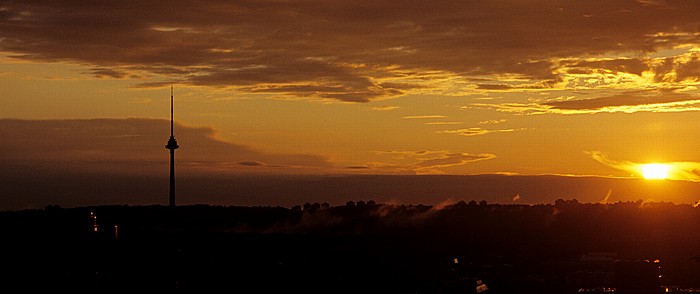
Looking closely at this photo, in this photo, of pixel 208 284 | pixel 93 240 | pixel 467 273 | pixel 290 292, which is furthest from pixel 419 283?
pixel 93 240

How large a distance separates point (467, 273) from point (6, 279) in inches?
1797

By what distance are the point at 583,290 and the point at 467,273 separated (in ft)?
72.1

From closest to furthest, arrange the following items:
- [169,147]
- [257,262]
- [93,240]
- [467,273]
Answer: [93,240], [467,273], [257,262], [169,147]

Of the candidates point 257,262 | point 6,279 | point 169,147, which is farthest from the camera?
point 169,147

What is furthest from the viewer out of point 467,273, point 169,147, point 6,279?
point 169,147

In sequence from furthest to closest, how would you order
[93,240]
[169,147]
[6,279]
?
[169,147] → [93,240] → [6,279]

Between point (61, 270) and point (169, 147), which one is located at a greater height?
point (169, 147)

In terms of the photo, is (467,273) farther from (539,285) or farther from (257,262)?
(257,262)

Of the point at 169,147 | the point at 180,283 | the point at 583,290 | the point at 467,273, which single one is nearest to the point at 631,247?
the point at 169,147

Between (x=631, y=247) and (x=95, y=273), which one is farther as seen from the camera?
(x=631, y=247)

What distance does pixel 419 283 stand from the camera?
100750 mm

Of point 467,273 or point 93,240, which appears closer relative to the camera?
point 93,240

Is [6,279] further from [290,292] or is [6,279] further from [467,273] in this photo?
[467,273]

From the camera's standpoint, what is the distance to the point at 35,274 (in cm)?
8412
